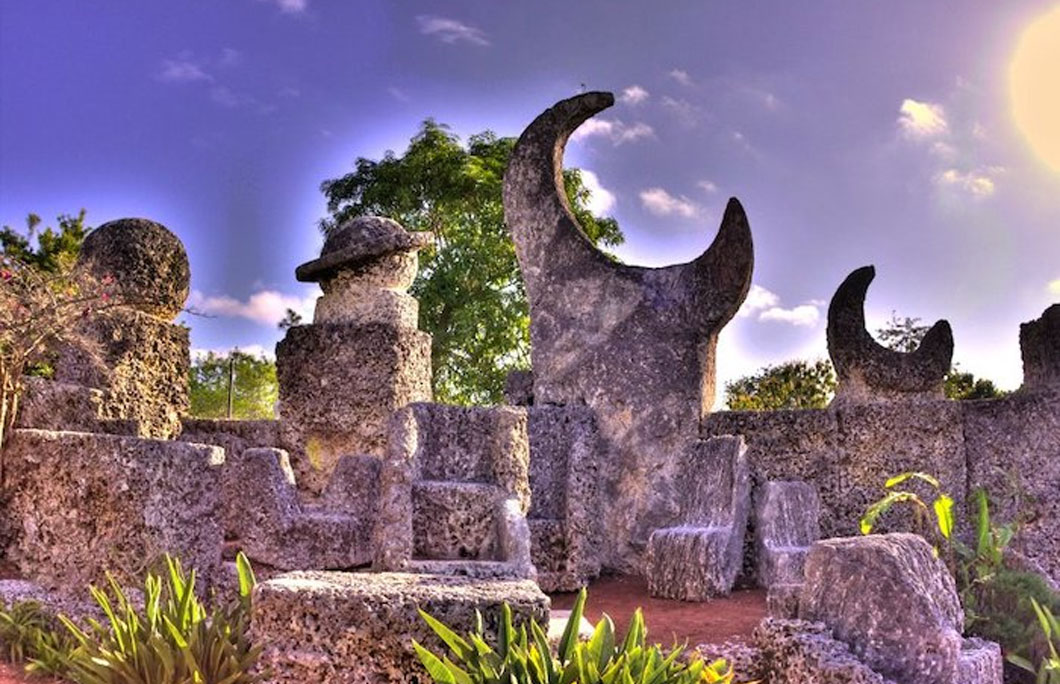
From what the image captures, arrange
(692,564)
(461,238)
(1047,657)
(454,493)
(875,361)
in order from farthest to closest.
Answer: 1. (461,238)
2. (875,361)
3. (692,564)
4. (454,493)
5. (1047,657)

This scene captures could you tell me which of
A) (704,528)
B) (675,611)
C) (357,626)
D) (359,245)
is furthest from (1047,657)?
(359,245)

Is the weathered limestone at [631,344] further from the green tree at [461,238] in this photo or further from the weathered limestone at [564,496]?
the green tree at [461,238]

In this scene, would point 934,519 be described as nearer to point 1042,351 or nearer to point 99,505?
point 1042,351

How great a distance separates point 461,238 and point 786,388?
6.08 meters

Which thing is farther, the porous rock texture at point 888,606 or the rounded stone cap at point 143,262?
the rounded stone cap at point 143,262

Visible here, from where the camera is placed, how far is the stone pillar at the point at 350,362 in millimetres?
8352

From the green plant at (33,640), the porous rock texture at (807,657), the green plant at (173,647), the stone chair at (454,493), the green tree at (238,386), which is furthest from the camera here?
the green tree at (238,386)

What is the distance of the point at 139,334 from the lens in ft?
26.3

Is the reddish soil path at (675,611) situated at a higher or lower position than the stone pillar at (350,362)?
lower

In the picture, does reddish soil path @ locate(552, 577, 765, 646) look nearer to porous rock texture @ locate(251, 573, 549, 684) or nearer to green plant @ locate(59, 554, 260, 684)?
green plant @ locate(59, 554, 260, 684)

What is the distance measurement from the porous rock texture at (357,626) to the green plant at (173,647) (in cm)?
41

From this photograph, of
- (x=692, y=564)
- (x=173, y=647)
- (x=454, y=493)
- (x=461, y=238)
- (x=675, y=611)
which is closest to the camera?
(x=173, y=647)

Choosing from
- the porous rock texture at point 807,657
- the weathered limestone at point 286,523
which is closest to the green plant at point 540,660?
the porous rock texture at point 807,657

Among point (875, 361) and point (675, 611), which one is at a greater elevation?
point (875, 361)
